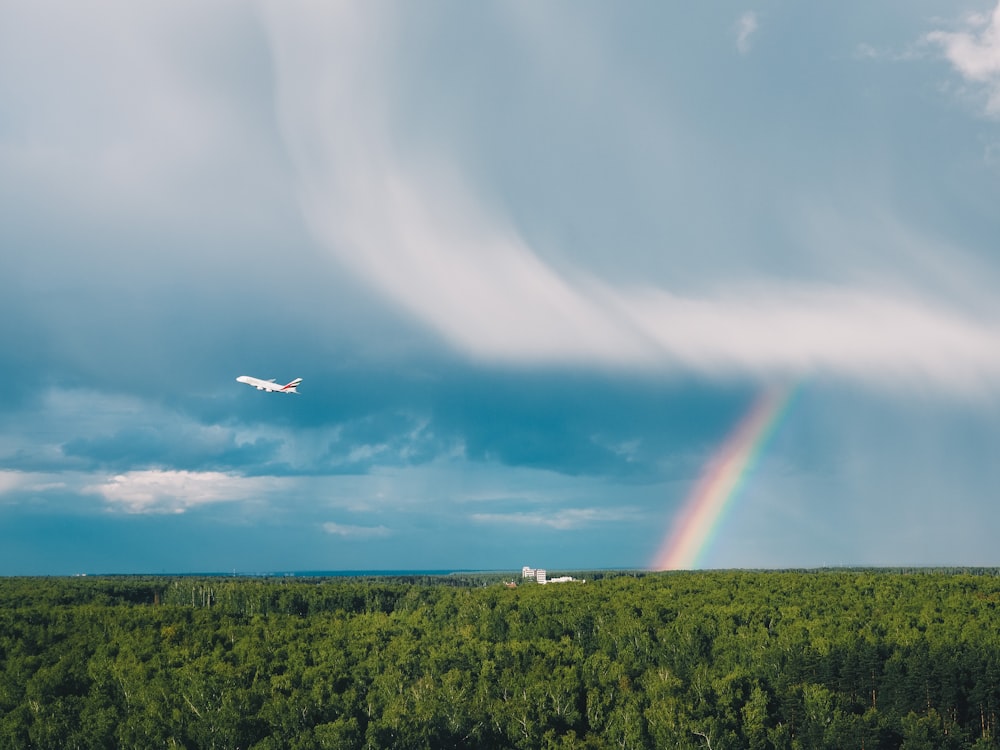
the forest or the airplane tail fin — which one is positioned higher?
the airplane tail fin

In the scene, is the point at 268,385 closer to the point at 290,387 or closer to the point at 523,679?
the point at 290,387

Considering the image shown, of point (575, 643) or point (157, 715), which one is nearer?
point (157, 715)

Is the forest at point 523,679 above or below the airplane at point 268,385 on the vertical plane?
below

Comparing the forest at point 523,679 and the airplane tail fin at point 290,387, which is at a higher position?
the airplane tail fin at point 290,387

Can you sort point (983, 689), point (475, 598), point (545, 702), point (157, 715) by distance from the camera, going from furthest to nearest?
point (475, 598)
point (983, 689)
point (545, 702)
point (157, 715)

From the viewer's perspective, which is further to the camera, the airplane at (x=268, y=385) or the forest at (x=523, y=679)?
the airplane at (x=268, y=385)

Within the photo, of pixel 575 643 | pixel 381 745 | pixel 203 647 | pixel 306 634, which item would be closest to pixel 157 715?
pixel 381 745

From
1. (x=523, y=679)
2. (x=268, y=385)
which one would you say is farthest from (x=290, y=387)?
(x=523, y=679)

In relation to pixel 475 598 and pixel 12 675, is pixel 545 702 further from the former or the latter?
pixel 475 598
